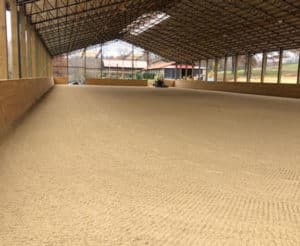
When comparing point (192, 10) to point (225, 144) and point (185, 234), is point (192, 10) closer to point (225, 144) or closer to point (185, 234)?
point (225, 144)

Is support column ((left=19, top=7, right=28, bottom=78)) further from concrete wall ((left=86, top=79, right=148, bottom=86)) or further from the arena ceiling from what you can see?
concrete wall ((left=86, top=79, right=148, bottom=86))

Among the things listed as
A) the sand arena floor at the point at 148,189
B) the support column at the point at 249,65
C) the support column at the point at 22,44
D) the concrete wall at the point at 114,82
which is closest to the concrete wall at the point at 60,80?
the concrete wall at the point at 114,82

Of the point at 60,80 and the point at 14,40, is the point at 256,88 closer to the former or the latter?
the point at 14,40

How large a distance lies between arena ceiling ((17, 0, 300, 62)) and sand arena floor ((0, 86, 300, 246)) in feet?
42.0

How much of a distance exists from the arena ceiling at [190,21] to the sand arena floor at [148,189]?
12799 mm

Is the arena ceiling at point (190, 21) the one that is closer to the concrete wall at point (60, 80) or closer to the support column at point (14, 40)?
the support column at point (14, 40)

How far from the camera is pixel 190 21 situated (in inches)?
1115

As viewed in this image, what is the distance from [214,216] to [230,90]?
30588 millimetres

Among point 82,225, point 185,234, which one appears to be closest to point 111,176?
point 82,225

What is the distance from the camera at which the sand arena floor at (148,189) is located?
96.3 inches

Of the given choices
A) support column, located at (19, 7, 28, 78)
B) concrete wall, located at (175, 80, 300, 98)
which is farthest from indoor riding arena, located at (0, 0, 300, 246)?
concrete wall, located at (175, 80, 300, 98)

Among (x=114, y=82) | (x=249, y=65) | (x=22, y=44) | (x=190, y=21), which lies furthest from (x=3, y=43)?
(x=114, y=82)

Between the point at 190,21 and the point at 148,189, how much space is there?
88.9 ft

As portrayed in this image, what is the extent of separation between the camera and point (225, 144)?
5.79 m
